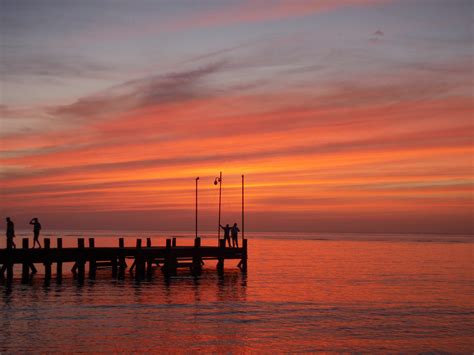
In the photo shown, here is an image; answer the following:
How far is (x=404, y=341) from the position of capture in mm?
25359

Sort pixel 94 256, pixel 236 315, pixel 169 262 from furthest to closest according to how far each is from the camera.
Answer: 1. pixel 169 262
2. pixel 94 256
3. pixel 236 315

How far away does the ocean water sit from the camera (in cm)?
2423

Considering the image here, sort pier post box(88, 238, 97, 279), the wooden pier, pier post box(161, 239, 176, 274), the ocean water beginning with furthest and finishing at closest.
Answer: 1. pier post box(161, 239, 176, 274)
2. pier post box(88, 238, 97, 279)
3. the wooden pier
4. the ocean water

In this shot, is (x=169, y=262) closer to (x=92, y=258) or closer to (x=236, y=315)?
(x=92, y=258)

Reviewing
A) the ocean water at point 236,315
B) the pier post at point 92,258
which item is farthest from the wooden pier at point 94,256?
the ocean water at point 236,315

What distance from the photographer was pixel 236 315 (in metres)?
30.9

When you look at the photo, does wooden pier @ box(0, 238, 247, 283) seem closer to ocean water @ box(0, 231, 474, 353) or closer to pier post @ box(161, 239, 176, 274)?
pier post @ box(161, 239, 176, 274)

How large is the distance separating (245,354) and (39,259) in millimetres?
25139

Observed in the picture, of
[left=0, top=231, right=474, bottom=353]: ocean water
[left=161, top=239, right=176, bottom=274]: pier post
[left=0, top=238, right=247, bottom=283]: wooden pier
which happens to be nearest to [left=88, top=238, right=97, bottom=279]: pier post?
[left=0, top=238, right=247, bottom=283]: wooden pier

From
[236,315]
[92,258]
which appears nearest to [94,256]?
[92,258]

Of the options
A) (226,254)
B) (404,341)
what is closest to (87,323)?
(404,341)

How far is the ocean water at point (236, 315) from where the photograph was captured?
24.2m

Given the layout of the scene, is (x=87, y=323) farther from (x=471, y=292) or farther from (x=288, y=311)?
(x=471, y=292)

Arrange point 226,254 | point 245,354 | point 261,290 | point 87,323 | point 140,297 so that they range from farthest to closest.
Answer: point 226,254 → point 261,290 → point 140,297 → point 87,323 → point 245,354
